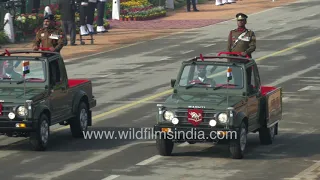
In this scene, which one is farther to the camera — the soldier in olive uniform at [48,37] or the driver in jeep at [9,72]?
the soldier in olive uniform at [48,37]

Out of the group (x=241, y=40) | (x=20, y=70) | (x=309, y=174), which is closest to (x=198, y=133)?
(x=309, y=174)

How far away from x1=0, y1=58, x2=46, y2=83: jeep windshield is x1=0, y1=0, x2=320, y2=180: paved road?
4.57 feet

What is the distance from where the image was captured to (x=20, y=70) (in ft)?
73.1

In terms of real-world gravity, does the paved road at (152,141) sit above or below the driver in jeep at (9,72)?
below

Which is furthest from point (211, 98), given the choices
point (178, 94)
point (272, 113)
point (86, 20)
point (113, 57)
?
point (86, 20)

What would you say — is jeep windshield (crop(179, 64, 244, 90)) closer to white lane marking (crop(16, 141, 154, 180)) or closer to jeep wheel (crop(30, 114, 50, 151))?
white lane marking (crop(16, 141, 154, 180))

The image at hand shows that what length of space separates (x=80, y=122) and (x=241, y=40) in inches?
186

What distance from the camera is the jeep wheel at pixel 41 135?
2097 cm

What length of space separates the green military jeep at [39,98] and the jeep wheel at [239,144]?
385 cm

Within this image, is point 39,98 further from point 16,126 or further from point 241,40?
point 241,40

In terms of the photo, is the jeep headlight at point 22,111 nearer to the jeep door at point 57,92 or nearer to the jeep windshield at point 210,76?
the jeep door at point 57,92

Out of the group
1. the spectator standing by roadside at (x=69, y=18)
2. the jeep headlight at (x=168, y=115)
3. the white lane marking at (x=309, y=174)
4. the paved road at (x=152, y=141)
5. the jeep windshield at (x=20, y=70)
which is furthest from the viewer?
the spectator standing by roadside at (x=69, y=18)

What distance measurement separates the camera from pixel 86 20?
161 ft

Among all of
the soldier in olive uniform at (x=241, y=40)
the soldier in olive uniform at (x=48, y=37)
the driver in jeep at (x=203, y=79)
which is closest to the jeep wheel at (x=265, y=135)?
the driver in jeep at (x=203, y=79)
